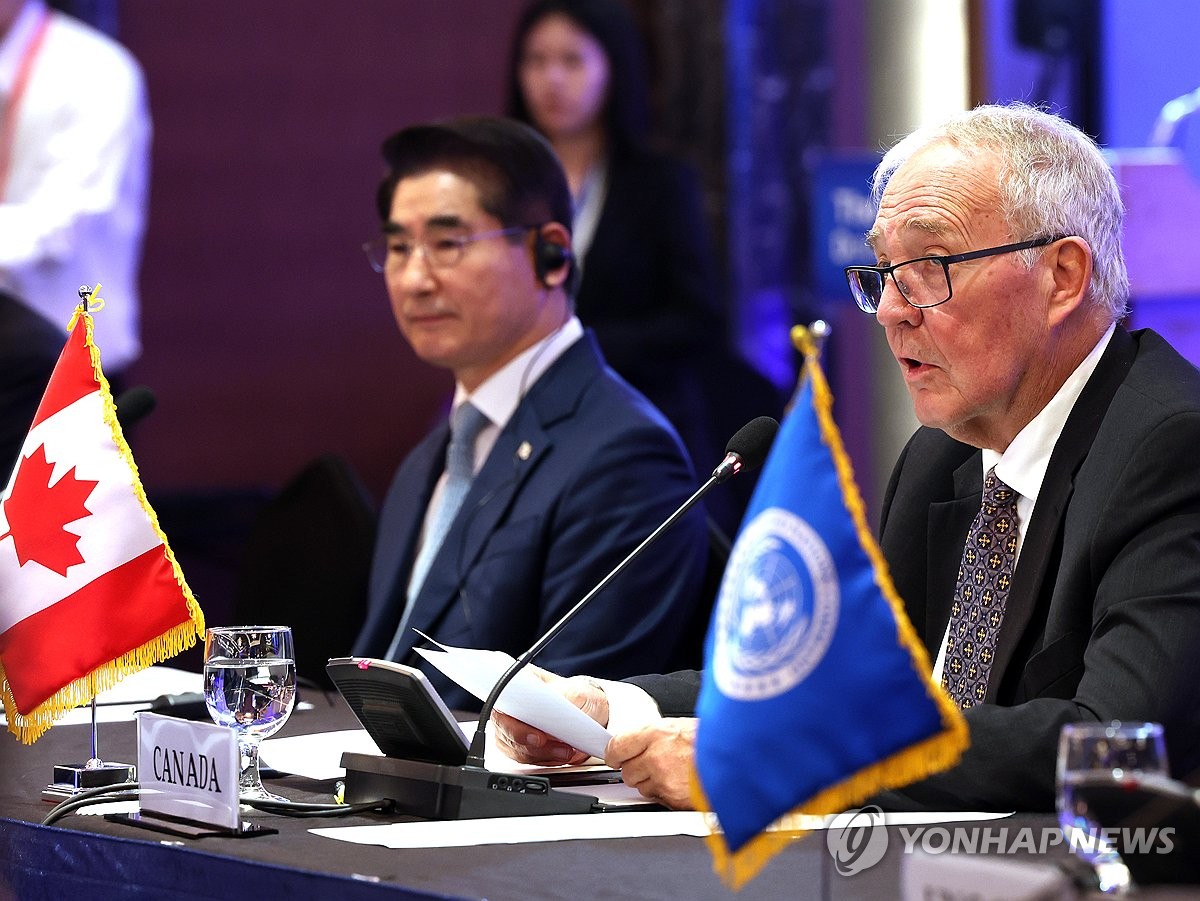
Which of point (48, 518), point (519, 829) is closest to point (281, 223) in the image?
point (48, 518)

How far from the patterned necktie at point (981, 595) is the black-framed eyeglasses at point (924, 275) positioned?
0.80 feet

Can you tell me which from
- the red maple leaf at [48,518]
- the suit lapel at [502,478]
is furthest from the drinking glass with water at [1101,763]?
the suit lapel at [502,478]

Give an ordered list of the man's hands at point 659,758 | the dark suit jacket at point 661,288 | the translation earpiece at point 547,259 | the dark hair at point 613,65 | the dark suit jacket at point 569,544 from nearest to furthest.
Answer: the man's hands at point 659,758
the dark suit jacket at point 569,544
the translation earpiece at point 547,259
the dark suit jacket at point 661,288
the dark hair at point 613,65

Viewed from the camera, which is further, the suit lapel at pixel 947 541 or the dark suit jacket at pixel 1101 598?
the suit lapel at pixel 947 541

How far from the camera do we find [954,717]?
1.59 metres

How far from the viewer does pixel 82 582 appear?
2.49 meters

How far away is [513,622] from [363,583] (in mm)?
749

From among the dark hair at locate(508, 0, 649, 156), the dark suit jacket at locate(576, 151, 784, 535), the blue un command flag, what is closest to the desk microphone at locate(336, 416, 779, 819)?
the blue un command flag

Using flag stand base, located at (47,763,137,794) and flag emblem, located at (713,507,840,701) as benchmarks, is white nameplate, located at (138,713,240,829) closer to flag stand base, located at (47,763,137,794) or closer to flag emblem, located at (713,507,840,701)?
flag stand base, located at (47,763,137,794)

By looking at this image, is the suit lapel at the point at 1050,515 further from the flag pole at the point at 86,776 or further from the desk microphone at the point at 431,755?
the flag pole at the point at 86,776

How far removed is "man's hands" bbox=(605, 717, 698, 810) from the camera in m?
2.05

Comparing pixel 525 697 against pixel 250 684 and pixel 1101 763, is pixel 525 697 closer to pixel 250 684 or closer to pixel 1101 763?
pixel 250 684

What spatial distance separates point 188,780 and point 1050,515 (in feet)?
3.51

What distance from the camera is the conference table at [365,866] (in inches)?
66.1
